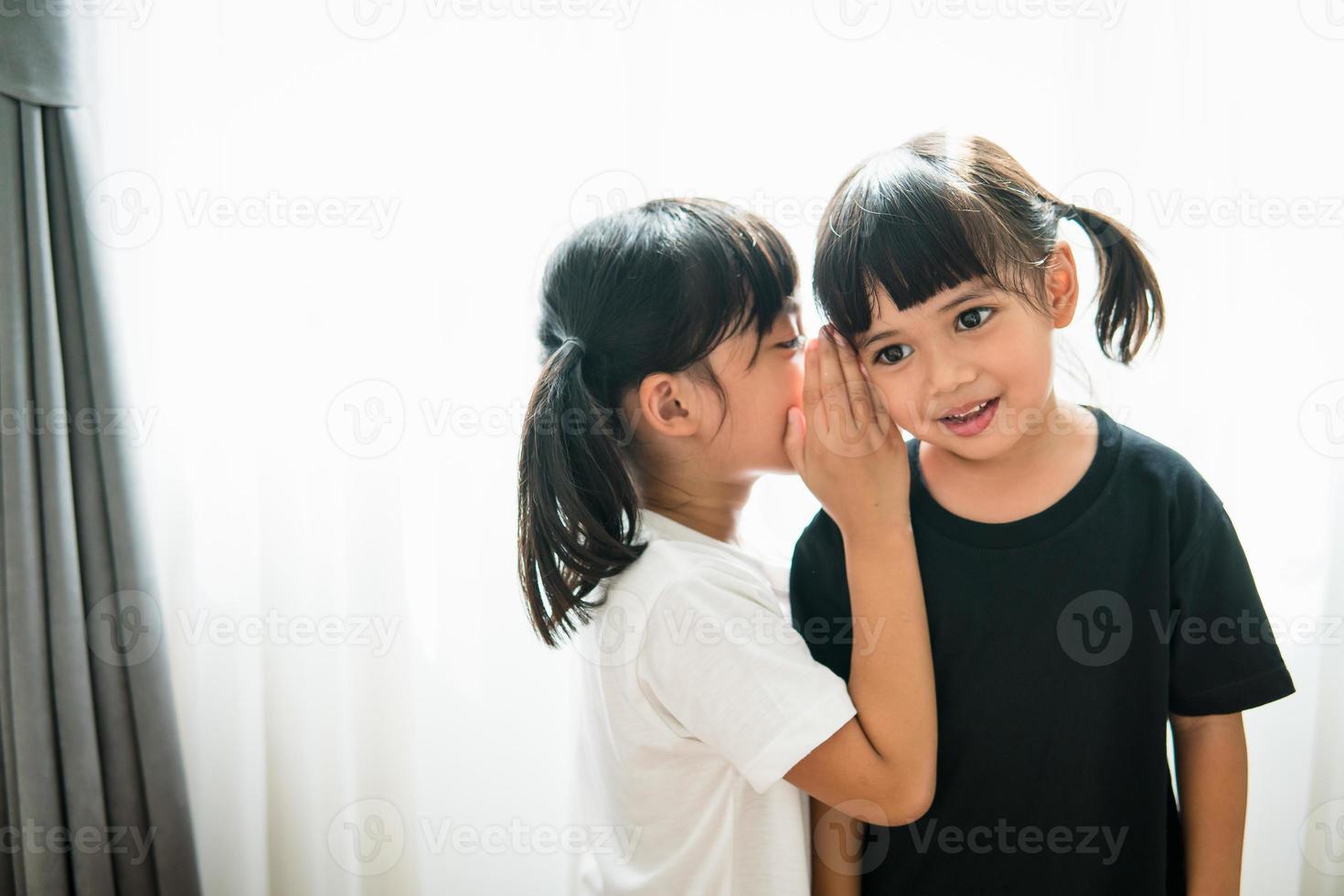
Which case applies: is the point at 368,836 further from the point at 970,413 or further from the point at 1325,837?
the point at 1325,837

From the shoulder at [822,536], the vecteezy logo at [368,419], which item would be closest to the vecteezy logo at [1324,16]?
the shoulder at [822,536]

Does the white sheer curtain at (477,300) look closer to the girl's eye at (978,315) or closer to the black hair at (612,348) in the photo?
the black hair at (612,348)

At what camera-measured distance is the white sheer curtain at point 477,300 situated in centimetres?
134

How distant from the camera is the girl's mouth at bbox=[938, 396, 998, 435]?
0.94 metres

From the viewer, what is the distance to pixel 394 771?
1490 mm

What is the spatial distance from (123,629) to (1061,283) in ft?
4.71

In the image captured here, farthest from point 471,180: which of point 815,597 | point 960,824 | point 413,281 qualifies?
point 960,824

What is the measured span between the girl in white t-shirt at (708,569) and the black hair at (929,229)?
0.30 feet

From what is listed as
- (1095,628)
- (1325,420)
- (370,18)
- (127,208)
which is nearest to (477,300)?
(370,18)

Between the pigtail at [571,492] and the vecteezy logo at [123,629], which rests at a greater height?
the pigtail at [571,492]

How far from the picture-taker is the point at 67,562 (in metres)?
1.41

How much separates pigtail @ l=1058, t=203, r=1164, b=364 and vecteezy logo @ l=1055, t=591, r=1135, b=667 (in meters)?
0.26

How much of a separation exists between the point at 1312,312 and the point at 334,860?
1.75 meters

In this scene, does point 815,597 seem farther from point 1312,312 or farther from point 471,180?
point 1312,312
